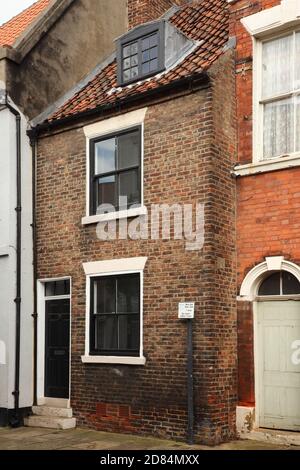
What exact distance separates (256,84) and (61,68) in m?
5.54

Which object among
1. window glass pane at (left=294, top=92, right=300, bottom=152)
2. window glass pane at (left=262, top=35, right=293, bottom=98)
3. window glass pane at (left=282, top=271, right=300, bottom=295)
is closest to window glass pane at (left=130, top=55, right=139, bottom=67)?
window glass pane at (left=262, top=35, right=293, bottom=98)

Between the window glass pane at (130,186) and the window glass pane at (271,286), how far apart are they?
112 inches

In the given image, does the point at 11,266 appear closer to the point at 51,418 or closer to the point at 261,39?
the point at 51,418

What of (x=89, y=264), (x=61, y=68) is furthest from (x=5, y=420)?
(x=61, y=68)

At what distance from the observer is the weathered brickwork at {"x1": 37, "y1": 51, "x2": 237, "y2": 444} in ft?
33.7

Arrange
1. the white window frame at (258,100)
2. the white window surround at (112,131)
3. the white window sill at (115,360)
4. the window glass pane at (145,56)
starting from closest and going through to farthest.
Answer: the white window frame at (258,100) → the white window sill at (115,360) → the white window surround at (112,131) → the window glass pane at (145,56)

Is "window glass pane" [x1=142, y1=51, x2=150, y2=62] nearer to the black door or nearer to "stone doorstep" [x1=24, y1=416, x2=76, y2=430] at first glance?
the black door

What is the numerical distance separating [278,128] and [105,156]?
11.7ft

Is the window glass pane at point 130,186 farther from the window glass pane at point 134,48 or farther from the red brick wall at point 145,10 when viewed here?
Answer: the red brick wall at point 145,10

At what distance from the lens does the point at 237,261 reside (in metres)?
10.9

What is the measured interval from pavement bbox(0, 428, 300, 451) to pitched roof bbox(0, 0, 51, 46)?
9350 mm

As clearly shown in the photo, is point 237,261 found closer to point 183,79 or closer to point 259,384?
point 259,384

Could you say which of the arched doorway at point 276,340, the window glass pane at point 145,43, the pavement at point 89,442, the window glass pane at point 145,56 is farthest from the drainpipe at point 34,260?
the arched doorway at point 276,340

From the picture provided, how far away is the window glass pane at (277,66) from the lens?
10.7m
